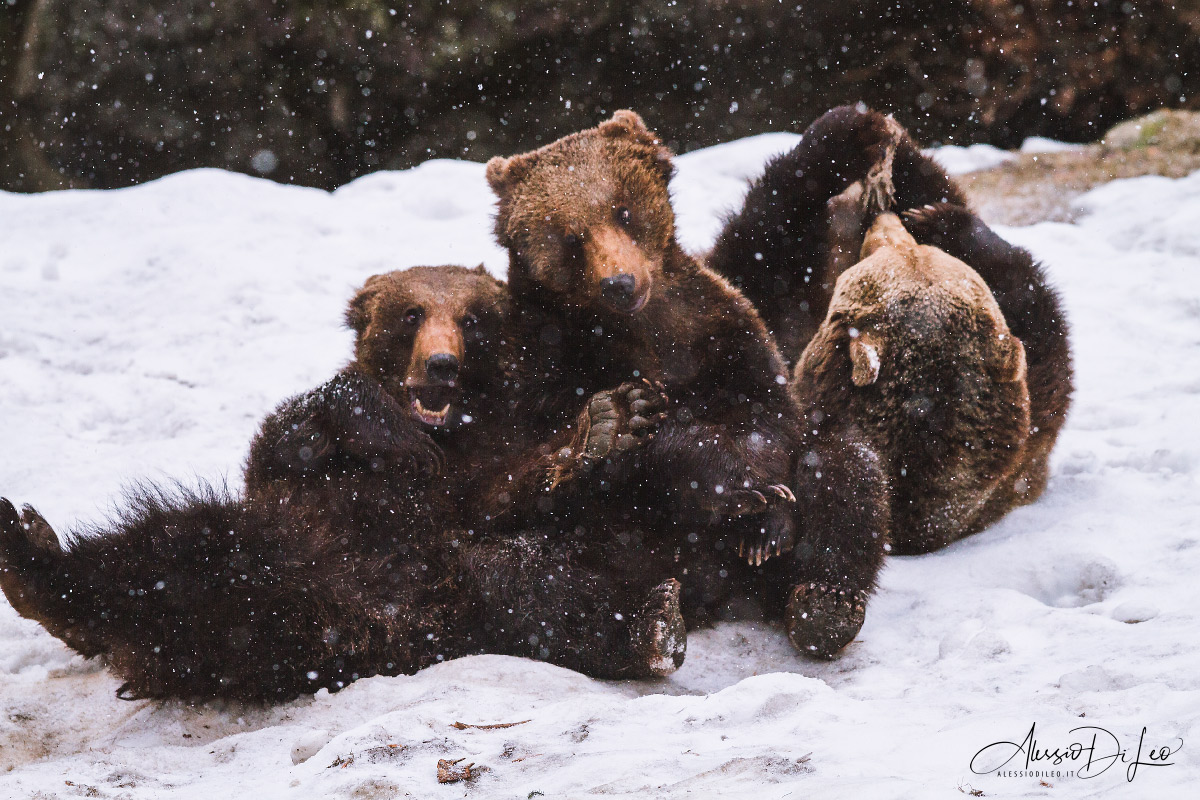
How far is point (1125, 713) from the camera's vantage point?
7.89 feet

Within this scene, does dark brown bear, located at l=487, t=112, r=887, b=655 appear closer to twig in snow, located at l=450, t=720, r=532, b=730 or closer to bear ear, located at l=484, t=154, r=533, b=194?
bear ear, located at l=484, t=154, r=533, b=194

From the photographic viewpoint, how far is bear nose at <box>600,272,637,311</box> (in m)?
3.68

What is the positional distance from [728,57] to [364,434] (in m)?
6.78

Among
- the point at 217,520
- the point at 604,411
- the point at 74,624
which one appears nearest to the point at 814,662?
the point at 604,411

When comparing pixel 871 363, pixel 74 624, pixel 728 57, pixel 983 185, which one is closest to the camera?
pixel 74 624

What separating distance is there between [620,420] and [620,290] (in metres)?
0.46

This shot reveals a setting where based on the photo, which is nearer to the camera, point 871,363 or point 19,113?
point 871,363

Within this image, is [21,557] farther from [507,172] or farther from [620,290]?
[507,172]

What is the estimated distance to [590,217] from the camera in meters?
3.97

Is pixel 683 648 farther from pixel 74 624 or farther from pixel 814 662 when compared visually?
pixel 74 624

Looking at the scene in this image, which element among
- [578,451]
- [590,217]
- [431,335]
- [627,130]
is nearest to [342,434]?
[431,335]

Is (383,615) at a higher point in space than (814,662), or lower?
higher

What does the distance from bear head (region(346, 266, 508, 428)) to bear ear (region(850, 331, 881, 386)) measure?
141 cm

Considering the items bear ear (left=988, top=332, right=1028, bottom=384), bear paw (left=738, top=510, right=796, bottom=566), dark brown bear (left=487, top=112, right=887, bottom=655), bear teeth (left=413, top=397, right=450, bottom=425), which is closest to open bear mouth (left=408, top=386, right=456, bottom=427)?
bear teeth (left=413, top=397, right=450, bottom=425)
